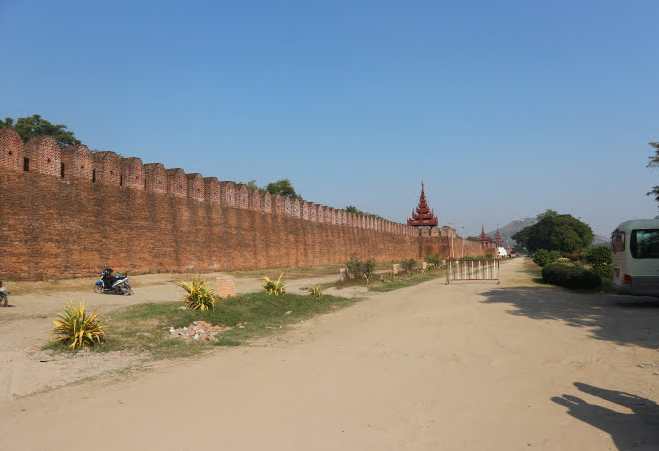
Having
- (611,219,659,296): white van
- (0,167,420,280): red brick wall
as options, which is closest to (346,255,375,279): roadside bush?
(0,167,420,280): red brick wall

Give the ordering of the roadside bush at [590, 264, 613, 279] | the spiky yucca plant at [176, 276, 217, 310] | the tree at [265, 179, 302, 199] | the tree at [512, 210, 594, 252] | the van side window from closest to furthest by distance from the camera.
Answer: the spiky yucca plant at [176, 276, 217, 310]
the van side window
the roadside bush at [590, 264, 613, 279]
the tree at [265, 179, 302, 199]
the tree at [512, 210, 594, 252]

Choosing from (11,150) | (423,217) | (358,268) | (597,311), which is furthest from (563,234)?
(11,150)

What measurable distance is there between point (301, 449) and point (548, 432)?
1862mm

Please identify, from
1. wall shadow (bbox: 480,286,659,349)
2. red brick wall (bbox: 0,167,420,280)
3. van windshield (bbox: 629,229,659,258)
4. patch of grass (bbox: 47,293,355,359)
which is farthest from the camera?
red brick wall (bbox: 0,167,420,280)

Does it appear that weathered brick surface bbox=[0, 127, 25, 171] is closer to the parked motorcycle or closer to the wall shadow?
the parked motorcycle

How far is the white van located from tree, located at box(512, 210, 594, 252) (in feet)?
195

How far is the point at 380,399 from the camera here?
13.3 feet

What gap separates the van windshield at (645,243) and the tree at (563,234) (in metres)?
59.5

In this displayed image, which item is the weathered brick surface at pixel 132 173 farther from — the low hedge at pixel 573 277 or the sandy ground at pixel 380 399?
the low hedge at pixel 573 277

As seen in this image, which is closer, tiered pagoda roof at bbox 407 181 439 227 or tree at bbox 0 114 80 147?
tree at bbox 0 114 80 147

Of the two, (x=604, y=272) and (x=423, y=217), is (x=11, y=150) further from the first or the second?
(x=423, y=217)

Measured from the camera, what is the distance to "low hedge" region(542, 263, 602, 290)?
13.6 meters

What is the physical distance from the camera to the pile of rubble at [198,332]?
7152mm

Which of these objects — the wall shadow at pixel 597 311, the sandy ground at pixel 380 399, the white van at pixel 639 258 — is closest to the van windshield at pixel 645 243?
the white van at pixel 639 258
